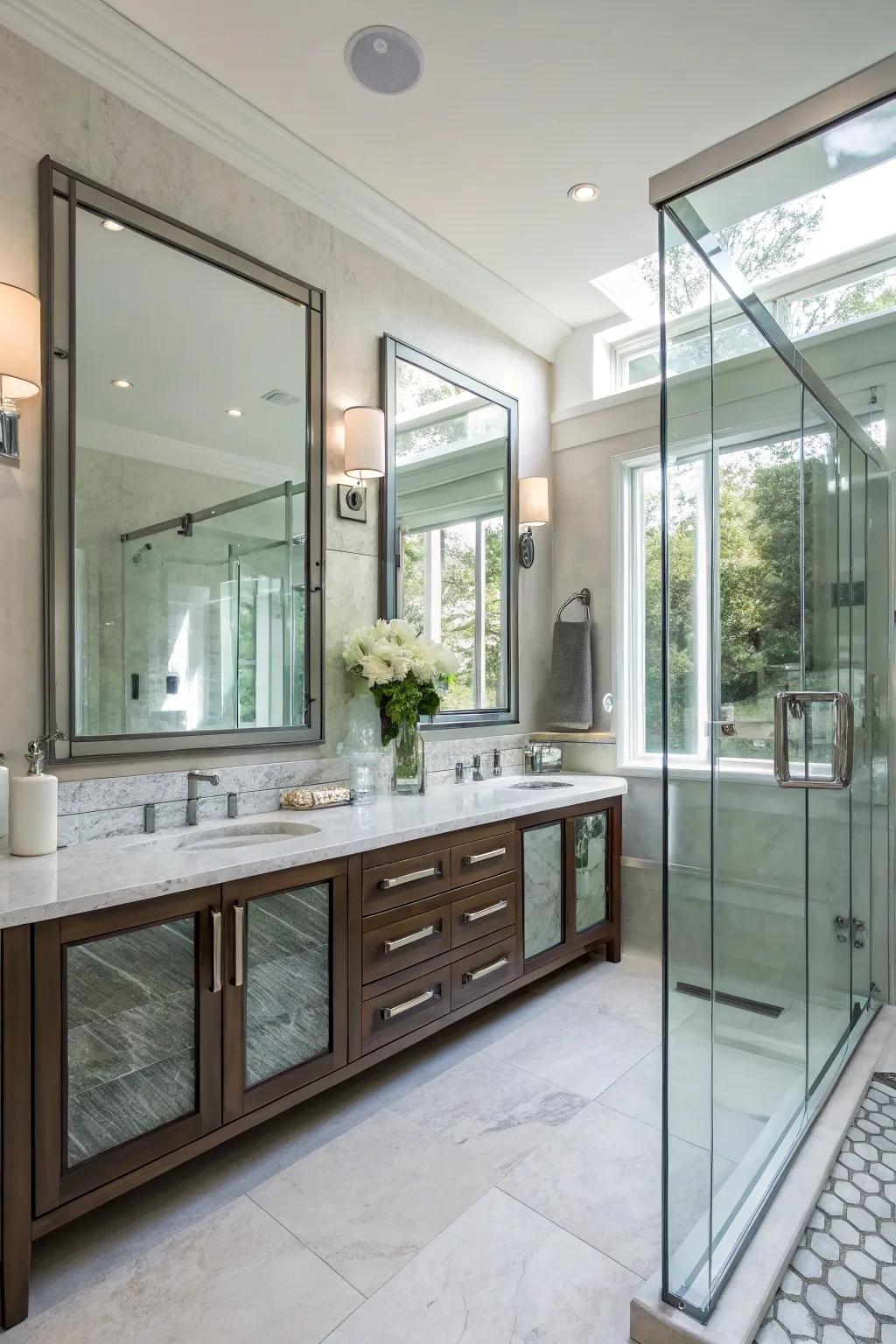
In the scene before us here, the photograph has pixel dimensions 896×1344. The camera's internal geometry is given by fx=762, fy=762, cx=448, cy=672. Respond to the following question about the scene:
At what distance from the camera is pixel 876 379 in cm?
197

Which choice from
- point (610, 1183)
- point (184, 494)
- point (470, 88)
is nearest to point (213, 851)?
point (184, 494)

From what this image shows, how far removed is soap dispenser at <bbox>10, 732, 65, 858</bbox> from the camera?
1712 mm

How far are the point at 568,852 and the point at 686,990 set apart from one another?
160 cm

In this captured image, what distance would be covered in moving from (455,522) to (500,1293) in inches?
99.1

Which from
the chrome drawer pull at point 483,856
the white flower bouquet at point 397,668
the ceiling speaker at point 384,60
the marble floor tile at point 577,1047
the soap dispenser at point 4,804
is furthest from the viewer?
the white flower bouquet at point 397,668

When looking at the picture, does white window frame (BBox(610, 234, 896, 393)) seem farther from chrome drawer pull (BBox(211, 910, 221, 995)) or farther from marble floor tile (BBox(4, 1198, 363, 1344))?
marble floor tile (BBox(4, 1198, 363, 1344))

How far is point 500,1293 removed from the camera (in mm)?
1452

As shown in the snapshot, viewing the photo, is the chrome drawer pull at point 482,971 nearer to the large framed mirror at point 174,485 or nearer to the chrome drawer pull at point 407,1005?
the chrome drawer pull at point 407,1005

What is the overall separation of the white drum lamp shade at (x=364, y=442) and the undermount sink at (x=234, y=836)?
1.23m

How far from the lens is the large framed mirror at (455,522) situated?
9.59 feet

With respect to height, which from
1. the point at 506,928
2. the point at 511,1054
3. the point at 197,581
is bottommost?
the point at 511,1054

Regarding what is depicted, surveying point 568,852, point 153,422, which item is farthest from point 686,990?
point 153,422

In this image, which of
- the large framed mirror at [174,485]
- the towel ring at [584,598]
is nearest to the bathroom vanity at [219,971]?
the large framed mirror at [174,485]

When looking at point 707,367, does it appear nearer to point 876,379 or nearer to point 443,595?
point 876,379
